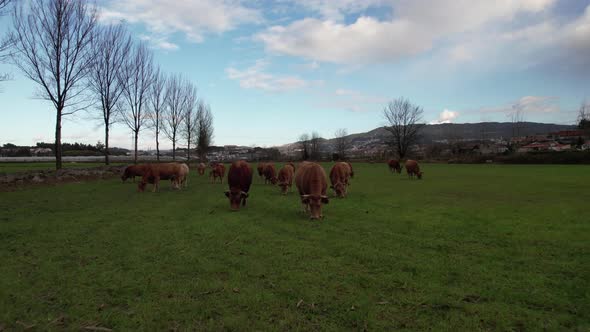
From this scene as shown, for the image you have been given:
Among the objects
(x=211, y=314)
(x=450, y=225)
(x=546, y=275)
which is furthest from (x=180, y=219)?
(x=546, y=275)

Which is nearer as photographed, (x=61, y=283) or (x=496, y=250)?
(x=61, y=283)

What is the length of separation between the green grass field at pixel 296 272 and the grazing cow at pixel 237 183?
1662mm

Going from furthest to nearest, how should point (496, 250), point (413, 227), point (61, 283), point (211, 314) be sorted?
point (413, 227) < point (496, 250) < point (61, 283) < point (211, 314)

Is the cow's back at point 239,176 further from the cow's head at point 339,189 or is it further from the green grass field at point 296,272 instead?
the cow's head at point 339,189

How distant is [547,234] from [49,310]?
396 inches

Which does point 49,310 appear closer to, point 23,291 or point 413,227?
point 23,291

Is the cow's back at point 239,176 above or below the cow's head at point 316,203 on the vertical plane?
above

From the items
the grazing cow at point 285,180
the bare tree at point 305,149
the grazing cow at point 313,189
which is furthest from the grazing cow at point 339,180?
the bare tree at point 305,149

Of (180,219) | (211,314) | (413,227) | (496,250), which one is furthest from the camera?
(180,219)

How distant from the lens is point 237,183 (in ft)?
43.2

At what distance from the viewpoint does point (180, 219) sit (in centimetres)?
1040

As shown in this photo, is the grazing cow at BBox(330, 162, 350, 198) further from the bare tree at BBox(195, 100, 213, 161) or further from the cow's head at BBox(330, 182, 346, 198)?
the bare tree at BBox(195, 100, 213, 161)

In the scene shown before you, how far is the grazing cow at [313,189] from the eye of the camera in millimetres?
10516

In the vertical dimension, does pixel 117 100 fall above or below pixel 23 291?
above
